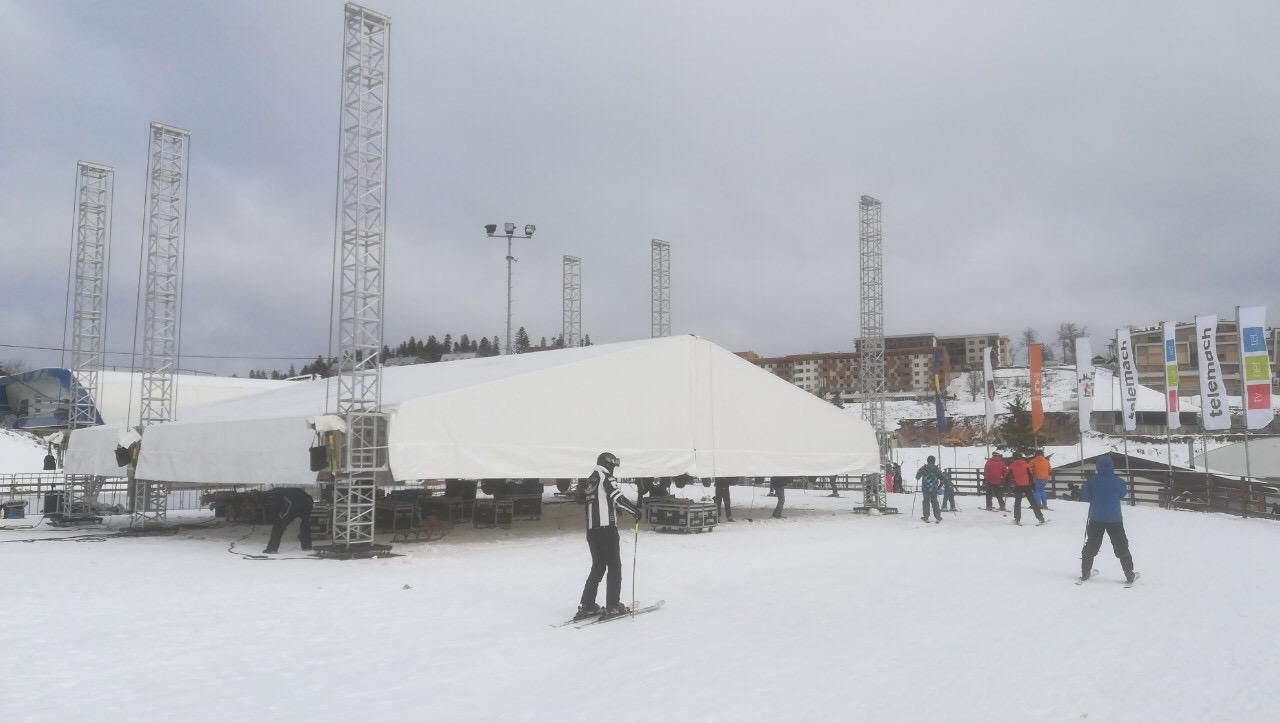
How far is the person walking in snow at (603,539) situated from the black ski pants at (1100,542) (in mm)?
5814

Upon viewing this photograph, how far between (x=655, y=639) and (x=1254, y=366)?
19757mm

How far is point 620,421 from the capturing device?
1712 centimetres

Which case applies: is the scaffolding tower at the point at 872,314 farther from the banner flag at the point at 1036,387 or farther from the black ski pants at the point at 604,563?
the black ski pants at the point at 604,563

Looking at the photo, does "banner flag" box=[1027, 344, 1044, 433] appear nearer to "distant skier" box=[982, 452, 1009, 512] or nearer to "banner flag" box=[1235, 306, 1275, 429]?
"banner flag" box=[1235, 306, 1275, 429]

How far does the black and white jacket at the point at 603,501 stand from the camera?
7926 mm

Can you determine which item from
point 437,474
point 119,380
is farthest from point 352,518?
point 119,380

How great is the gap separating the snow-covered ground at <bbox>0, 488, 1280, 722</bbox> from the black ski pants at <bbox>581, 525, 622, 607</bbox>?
1.32 feet

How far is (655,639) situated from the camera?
7160 millimetres

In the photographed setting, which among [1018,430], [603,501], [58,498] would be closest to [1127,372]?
[1018,430]

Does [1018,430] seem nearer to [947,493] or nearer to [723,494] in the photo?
[947,493]

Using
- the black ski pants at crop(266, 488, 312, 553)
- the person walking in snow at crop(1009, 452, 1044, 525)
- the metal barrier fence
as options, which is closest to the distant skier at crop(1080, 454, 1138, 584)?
the person walking in snow at crop(1009, 452, 1044, 525)

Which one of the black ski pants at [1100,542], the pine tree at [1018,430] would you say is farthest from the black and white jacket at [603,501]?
the pine tree at [1018,430]

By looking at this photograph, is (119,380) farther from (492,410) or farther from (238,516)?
(492,410)

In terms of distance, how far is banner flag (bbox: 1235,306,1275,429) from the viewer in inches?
781
